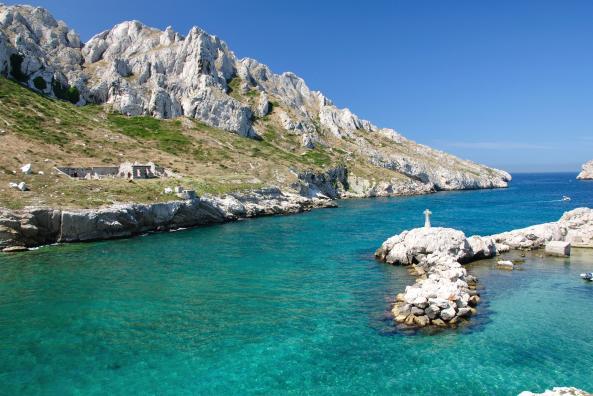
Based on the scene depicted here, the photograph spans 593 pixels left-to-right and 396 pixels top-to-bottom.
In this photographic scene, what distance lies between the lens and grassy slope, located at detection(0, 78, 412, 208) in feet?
203

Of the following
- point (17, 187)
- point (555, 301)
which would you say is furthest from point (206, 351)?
point (17, 187)

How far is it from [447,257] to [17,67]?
125 m

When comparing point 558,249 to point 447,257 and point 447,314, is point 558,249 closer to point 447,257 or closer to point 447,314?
point 447,257

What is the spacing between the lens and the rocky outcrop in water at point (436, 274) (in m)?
24.5

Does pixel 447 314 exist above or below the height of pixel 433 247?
below

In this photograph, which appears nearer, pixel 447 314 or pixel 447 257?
pixel 447 314

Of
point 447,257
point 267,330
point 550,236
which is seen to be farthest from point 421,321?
point 550,236

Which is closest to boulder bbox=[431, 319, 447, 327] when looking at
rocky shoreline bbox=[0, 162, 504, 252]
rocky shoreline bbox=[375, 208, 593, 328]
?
rocky shoreline bbox=[375, 208, 593, 328]

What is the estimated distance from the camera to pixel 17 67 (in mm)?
113750

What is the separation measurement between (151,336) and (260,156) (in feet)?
344

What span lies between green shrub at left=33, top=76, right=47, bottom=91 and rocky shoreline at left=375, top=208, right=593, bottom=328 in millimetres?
115094

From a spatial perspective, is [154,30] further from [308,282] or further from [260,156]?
[308,282]

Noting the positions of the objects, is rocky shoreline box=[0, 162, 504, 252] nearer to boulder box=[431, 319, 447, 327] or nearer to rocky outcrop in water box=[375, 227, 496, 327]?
rocky outcrop in water box=[375, 227, 496, 327]

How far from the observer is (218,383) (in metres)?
18.0
